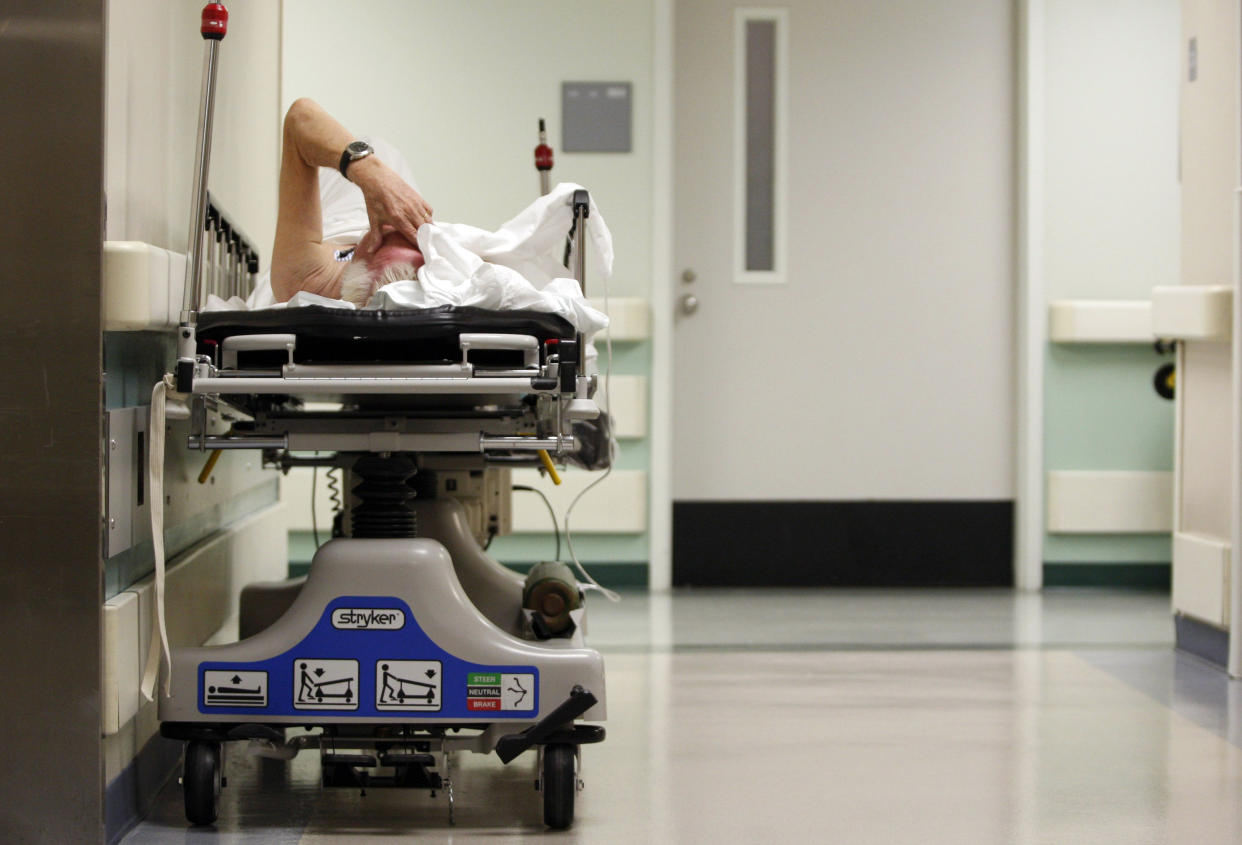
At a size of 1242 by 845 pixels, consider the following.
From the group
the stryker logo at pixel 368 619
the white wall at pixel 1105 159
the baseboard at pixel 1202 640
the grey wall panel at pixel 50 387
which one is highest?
the white wall at pixel 1105 159

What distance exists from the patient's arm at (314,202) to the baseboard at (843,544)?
2.81m

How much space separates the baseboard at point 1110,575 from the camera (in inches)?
202

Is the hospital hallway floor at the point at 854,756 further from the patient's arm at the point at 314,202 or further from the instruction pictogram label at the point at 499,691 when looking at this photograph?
the patient's arm at the point at 314,202

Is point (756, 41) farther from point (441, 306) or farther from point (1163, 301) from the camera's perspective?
point (441, 306)

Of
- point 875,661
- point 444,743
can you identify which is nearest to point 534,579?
point 444,743

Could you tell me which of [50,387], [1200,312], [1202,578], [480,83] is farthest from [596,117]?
[50,387]

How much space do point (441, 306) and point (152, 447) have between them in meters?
0.48

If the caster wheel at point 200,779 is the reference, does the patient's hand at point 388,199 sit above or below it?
above

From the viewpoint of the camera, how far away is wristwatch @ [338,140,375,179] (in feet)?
7.77

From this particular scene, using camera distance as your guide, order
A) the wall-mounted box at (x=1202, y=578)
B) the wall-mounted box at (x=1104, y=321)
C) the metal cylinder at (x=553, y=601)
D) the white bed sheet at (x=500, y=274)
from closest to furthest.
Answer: the white bed sheet at (x=500, y=274) < the metal cylinder at (x=553, y=601) < the wall-mounted box at (x=1202, y=578) < the wall-mounted box at (x=1104, y=321)

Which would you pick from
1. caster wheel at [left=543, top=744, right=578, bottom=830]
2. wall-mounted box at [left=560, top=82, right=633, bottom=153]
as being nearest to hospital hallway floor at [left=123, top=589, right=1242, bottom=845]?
caster wheel at [left=543, top=744, right=578, bottom=830]

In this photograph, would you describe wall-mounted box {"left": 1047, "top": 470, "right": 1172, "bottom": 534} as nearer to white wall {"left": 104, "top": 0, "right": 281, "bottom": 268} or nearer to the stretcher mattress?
white wall {"left": 104, "top": 0, "right": 281, "bottom": 268}

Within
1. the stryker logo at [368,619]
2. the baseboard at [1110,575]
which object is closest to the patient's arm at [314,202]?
the stryker logo at [368,619]

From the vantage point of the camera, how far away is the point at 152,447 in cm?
212
